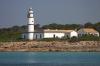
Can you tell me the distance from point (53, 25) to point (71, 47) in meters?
35.4

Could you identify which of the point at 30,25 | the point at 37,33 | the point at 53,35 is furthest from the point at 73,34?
the point at 30,25

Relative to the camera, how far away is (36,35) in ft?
309

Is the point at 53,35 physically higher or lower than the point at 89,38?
higher

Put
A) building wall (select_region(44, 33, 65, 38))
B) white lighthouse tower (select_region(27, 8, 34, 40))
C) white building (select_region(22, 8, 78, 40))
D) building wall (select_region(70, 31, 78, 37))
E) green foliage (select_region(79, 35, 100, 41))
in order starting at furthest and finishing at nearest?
building wall (select_region(70, 31, 78, 37)), building wall (select_region(44, 33, 65, 38)), white building (select_region(22, 8, 78, 40)), white lighthouse tower (select_region(27, 8, 34, 40)), green foliage (select_region(79, 35, 100, 41))

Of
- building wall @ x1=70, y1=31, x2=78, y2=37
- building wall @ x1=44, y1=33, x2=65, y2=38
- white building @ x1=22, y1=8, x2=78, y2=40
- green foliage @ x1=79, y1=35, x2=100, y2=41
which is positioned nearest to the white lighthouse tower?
white building @ x1=22, y1=8, x2=78, y2=40

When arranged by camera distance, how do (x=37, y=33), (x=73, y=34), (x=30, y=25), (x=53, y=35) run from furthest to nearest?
(x=73, y=34) < (x=53, y=35) < (x=37, y=33) < (x=30, y=25)

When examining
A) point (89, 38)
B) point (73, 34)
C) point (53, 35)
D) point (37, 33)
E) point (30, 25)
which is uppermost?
point (30, 25)

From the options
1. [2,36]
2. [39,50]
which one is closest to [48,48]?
[39,50]

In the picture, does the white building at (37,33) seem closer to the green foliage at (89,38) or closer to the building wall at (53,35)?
the building wall at (53,35)

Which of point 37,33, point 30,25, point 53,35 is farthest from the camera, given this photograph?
point 53,35

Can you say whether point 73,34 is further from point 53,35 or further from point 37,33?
point 37,33

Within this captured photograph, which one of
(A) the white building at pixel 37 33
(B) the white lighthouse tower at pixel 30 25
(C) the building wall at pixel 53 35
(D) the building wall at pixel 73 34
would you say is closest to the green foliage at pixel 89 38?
(D) the building wall at pixel 73 34

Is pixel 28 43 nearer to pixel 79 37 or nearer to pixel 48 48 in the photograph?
pixel 48 48

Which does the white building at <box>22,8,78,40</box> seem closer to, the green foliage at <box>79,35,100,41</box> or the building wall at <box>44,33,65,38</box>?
the building wall at <box>44,33,65,38</box>
